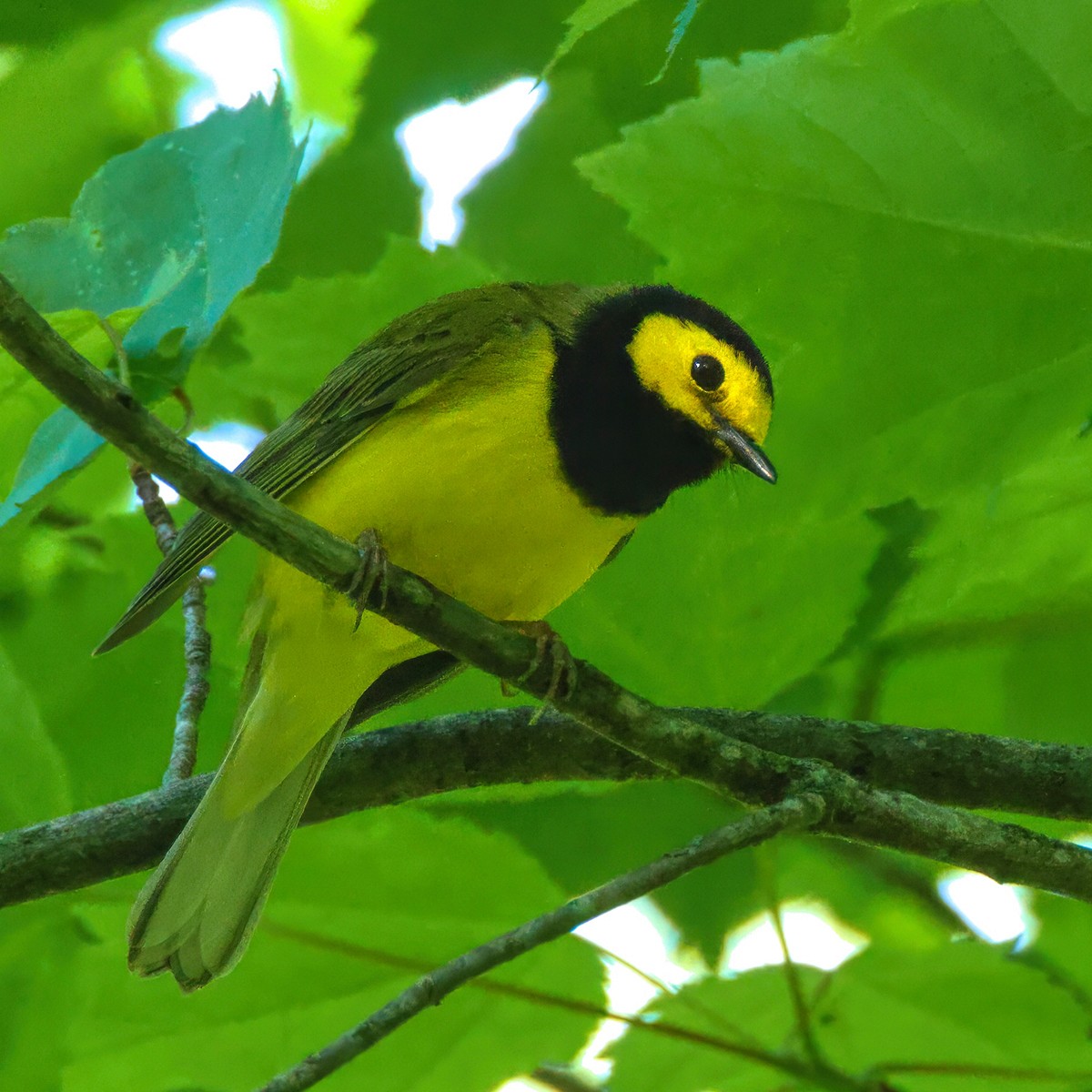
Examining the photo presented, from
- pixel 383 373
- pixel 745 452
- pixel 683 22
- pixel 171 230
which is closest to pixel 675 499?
pixel 745 452

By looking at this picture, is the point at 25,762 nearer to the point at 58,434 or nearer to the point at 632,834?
the point at 58,434

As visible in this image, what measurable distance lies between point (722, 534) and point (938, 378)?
1.80 feet

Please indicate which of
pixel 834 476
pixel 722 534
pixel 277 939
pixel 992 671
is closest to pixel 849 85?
pixel 834 476

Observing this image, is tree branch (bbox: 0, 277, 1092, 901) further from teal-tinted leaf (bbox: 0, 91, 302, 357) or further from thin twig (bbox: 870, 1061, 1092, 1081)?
teal-tinted leaf (bbox: 0, 91, 302, 357)

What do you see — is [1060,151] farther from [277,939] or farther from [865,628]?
[277,939]

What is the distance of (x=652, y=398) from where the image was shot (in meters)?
3.66

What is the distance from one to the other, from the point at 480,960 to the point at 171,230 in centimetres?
185

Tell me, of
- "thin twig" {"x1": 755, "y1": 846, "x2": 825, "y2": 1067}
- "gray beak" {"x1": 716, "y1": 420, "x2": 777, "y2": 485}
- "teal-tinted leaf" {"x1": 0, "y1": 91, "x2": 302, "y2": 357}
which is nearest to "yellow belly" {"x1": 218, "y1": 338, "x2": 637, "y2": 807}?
"gray beak" {"x1": 716, "y1": 420, "x2": 777, "y2": 485}

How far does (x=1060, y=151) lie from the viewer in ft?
7.83

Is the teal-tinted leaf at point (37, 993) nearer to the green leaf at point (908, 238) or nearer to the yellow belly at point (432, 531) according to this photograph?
the yellow belly at point (432, 531)

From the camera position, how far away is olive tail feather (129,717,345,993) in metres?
2.95

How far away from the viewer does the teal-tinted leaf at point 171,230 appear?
9.52 feet

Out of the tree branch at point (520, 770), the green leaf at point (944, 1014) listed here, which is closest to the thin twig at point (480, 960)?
the tree branch at point (520, 770)

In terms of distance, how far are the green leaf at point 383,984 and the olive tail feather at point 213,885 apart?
107mm
